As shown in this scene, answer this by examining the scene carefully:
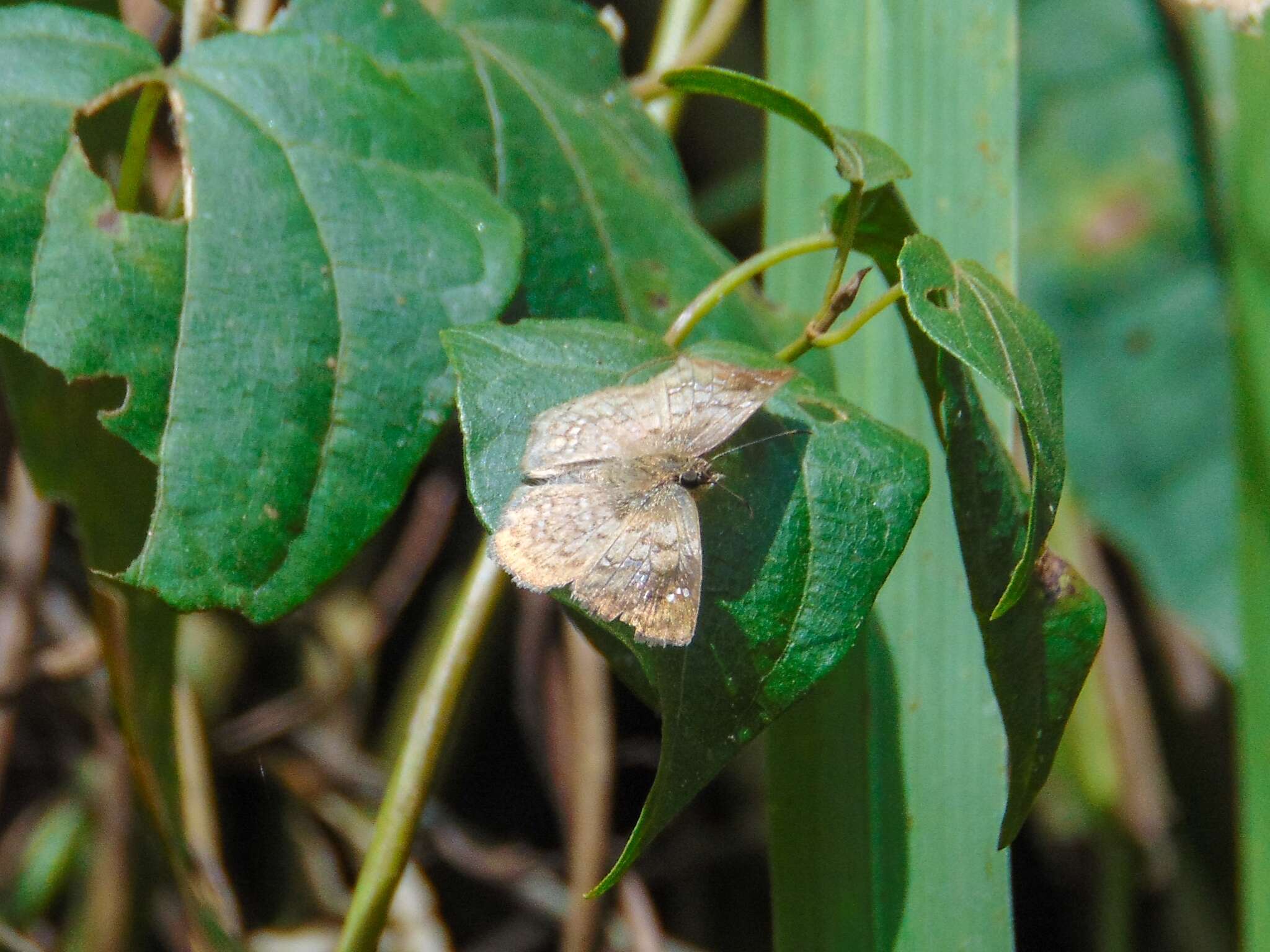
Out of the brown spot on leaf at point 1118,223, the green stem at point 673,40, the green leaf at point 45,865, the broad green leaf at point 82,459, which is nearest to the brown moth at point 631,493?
the broad green leaf at point 82,459

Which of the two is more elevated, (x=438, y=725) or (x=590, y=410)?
(x=590, y=410)

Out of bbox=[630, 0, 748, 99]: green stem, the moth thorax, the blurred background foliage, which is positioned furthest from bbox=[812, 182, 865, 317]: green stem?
the blurred background foliage

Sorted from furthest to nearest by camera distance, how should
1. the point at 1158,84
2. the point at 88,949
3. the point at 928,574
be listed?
the point at 1158,84
the point at 88,949
the point at 928,574

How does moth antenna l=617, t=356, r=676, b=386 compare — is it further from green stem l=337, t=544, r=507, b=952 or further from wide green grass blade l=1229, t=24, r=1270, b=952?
wide green grass blade l=1229, t=24, r=1270, b=952

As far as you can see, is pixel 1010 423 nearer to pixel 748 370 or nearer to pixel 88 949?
pixel 748 370

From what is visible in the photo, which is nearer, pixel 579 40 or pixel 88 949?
pixel 579 40

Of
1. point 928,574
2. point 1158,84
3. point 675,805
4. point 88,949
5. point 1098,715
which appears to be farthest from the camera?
point 1158,84

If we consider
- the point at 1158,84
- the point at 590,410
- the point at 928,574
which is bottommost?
the point at 928,574

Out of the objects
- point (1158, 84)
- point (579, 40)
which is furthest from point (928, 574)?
point (1158, 84)
